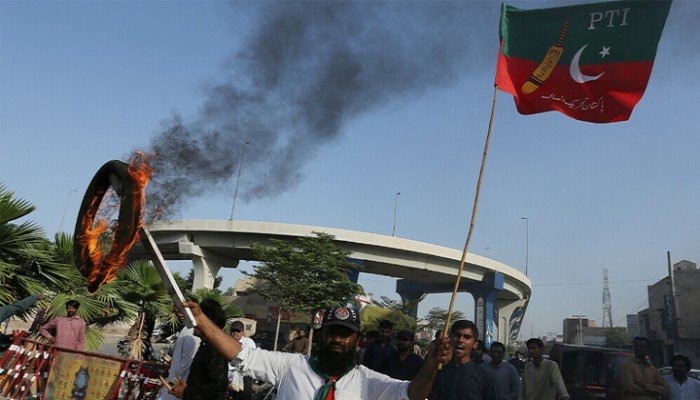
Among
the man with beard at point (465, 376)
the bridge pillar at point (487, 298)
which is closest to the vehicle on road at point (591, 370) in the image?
the man with beard at point (465, 376)

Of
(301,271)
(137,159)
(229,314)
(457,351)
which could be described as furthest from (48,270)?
(301,271)

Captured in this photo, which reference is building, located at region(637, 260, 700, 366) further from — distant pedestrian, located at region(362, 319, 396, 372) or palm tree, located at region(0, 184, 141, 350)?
palm tree, located at region(0, 184, 141, 350)

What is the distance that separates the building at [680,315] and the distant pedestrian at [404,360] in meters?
36.4

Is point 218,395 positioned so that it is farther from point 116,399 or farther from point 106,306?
point 106,306

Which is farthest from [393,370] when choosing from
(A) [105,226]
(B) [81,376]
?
(A) [105,226]

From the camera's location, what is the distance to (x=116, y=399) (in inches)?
254

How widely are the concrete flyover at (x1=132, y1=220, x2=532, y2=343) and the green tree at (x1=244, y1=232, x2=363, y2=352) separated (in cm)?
472

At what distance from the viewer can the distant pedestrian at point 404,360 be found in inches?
248

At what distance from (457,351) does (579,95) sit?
11.3 ft

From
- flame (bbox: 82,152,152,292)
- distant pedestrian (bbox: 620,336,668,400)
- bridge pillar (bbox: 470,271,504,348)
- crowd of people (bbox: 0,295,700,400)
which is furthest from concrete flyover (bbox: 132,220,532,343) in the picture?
flame (bbox: 82,152,152,292)

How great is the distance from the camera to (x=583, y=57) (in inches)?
245

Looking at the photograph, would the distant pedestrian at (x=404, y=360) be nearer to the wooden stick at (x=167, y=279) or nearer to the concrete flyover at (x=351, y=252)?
the wooden stick at (x=167, y=279)

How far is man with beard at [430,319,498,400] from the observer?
180 inches

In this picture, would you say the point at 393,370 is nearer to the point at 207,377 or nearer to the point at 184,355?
the point at 184,355
